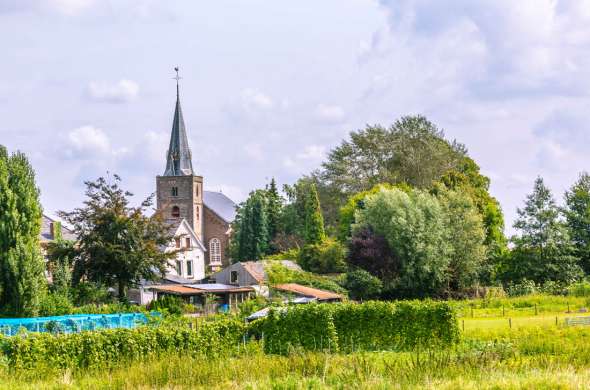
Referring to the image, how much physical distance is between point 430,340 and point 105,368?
12.2 meters

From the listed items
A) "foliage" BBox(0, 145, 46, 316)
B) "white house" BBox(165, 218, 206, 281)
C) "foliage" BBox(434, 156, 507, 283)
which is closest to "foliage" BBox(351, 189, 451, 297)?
"foliage" BBox(434, 156, 507, 283)

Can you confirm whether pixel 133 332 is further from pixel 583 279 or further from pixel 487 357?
pixel 583 279

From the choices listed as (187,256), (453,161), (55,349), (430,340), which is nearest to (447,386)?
(55,349)

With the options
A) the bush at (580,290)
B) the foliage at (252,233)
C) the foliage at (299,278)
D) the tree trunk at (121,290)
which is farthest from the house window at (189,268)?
the bush at (580,290)

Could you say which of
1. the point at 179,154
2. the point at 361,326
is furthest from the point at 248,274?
the point at 179,154

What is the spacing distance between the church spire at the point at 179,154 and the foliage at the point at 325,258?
3440 centimetres

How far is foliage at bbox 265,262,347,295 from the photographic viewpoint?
194 feet

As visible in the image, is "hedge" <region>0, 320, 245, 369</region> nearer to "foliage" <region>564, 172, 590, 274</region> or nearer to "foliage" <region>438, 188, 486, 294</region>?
"foliage" <region>438, 188, 486, 294</region>

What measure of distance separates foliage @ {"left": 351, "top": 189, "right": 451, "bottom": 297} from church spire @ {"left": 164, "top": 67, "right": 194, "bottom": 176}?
43651 millimetres

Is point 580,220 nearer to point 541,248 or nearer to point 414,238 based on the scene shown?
point 541,248

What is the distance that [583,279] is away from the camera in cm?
6128

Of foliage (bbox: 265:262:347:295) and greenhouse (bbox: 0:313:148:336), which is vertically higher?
foliage (bbox: 265:262:347:295)

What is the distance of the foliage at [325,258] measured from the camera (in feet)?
226

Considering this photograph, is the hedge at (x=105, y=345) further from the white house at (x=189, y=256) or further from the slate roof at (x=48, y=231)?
the white house at (x=189, y=256)
